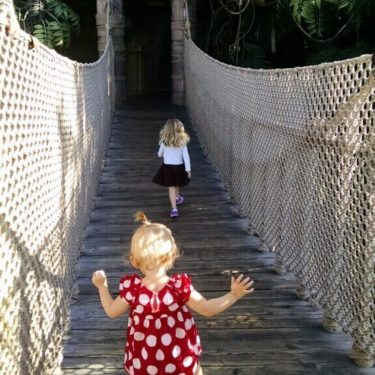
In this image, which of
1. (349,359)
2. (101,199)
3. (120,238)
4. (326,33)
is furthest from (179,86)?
(349,359)

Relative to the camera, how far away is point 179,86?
8555mm

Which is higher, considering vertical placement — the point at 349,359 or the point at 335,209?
the point at 335,209

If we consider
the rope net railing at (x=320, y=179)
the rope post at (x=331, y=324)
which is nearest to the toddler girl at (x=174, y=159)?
the rope net railing at (x=320, y=179)

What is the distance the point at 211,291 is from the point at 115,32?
6153 mm

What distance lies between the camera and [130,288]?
1.66 metres

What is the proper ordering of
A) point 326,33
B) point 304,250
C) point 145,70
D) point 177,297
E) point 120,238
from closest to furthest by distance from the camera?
1. point 177,297
2. point 304,250
3. point 120,238
4. point 326,33
5. point 145,70

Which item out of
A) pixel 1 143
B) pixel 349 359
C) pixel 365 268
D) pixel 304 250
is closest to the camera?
pixel 1 143

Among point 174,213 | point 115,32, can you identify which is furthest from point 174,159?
point 115,32

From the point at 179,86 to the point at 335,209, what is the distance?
21.5 ft

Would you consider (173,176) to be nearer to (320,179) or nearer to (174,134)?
(174,134)

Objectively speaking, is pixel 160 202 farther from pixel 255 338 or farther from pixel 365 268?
pixel 365 268

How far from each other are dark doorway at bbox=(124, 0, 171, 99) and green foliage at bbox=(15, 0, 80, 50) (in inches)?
109

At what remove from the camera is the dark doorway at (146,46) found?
11.2 metres

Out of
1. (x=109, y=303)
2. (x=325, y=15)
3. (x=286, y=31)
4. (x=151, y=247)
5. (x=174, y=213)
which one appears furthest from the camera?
(x=286, y=31)
